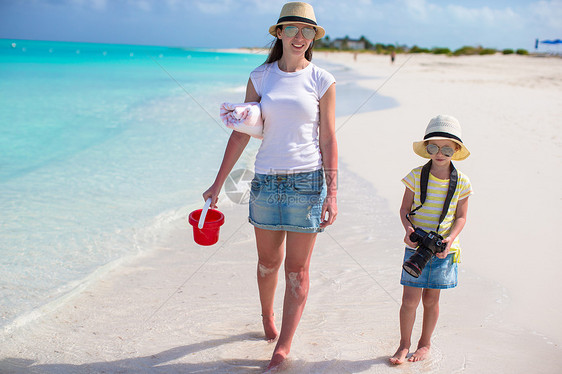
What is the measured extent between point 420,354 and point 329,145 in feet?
4.08

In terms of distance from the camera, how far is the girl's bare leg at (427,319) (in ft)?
8.27

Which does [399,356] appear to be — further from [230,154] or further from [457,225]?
[230,154]

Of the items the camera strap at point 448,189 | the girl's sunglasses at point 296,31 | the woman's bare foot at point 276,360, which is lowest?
the woman's bare foot at point 276,360

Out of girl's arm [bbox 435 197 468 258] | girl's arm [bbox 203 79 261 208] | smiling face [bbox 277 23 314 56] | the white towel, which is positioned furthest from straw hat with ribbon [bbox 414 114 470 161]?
girl's arm [bbox 203 79 261 208]

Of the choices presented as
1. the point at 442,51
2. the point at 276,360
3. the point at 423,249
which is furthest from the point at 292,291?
the point at 442,51

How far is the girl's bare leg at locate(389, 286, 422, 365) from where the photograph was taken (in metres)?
2.50

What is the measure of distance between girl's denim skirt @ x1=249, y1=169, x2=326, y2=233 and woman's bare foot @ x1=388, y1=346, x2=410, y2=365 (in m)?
0.80

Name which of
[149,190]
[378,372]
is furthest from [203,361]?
[149,190]

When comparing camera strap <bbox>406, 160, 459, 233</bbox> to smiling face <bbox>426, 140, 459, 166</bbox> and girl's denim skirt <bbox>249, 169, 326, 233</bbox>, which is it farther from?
girl's denim skirt <bbox>249, 169, 326, 233</bbox>

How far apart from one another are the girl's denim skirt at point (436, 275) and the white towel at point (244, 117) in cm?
110

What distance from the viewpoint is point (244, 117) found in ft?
7.72

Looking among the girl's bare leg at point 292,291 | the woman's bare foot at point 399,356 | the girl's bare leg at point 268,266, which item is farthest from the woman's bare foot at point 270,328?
the woman's bare foot at point 399,356

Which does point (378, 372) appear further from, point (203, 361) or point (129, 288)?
point (129, 288)

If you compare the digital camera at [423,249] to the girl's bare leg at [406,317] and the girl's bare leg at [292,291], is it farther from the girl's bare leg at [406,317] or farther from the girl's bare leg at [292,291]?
the girl's bare leg at [292,291]
